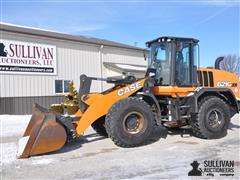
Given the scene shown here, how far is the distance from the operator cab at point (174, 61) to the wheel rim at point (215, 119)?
0.98 metres

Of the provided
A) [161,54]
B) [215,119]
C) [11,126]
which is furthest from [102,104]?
[11,126]

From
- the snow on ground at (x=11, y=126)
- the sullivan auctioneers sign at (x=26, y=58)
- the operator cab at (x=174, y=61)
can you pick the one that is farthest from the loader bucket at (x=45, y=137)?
the sullivan auctioneers sign at (x=26, y=58)

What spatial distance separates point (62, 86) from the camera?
18969 mm

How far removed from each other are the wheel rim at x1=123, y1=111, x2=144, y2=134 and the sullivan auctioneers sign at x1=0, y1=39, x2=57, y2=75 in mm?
10801

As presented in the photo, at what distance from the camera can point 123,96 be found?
7.74 m

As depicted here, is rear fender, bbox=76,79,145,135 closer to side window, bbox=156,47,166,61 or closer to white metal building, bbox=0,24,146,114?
side window, bbox=156,47,166,61

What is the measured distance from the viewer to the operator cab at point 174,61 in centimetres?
829

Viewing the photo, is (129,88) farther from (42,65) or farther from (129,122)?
(42,65)

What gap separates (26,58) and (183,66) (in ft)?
36.1

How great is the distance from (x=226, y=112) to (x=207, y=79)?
114 cm

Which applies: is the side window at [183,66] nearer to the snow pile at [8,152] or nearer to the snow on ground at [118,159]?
the snow on ground at [118,159]

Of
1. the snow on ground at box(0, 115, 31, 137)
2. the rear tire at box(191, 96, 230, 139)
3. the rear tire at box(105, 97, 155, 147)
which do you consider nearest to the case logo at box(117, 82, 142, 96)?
the rear tire at box(105, 97, 155, 147)

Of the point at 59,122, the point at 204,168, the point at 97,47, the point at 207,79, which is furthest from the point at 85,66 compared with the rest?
the point at 204,168

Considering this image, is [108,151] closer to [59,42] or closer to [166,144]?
[166,144]
